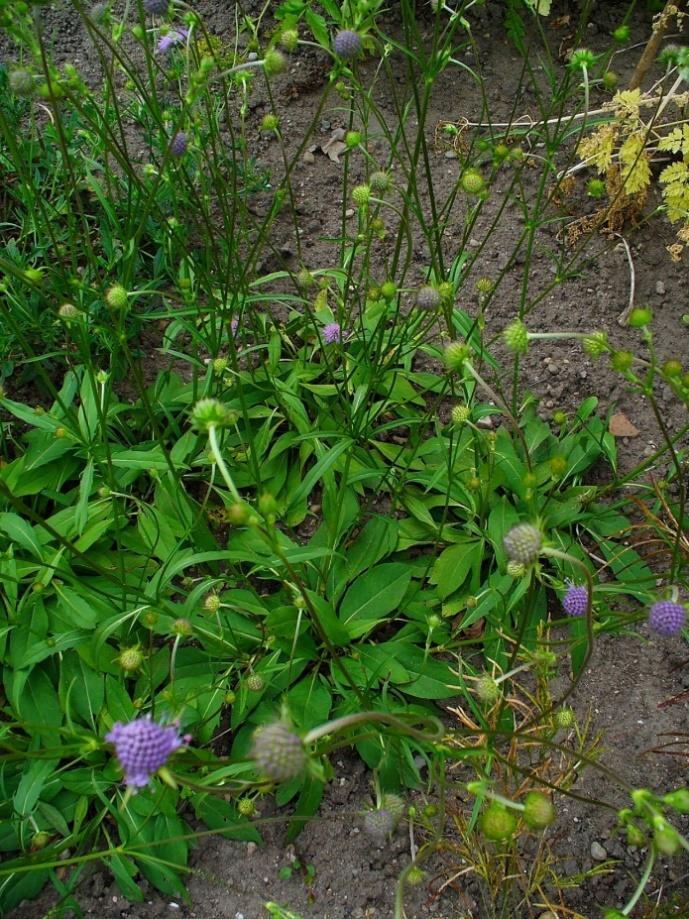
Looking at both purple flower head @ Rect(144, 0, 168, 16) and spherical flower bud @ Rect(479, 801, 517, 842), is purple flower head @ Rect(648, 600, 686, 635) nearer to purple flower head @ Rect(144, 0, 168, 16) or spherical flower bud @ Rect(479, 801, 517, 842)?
spherical flower bud @ Rect(479, 801, 517, 842)

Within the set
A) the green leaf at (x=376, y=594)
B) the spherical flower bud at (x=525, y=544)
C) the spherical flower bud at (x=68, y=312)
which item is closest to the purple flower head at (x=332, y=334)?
the green leaf at (x=376, y=594)

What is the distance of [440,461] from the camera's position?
258 centimetres

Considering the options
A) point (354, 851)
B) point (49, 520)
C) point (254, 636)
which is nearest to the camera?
point (354, 851)

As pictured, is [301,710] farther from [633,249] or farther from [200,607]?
[633,249]

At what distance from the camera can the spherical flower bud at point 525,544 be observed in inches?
55.0

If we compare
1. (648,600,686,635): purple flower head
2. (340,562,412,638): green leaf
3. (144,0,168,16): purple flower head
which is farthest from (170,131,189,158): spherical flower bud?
(648,600,686,635): purple flower head

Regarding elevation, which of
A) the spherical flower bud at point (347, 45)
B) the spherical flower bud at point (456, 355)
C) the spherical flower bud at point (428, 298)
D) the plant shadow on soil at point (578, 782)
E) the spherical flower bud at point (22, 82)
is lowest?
the plant shadow on soil at point (578, 782)

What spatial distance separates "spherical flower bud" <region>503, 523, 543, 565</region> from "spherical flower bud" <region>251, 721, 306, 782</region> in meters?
0.53

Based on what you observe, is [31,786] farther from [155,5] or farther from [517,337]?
[155,5]

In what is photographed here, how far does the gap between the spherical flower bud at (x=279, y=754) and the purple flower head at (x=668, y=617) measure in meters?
0.83

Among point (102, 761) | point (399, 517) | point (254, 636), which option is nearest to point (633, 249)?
point (399, 517)

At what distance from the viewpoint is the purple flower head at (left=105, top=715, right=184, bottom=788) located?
1240mm

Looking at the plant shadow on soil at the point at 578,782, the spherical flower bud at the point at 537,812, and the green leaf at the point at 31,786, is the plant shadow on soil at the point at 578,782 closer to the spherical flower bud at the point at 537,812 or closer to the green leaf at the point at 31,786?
the green leaf at the point at 31,786

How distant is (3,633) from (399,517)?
1269mm
